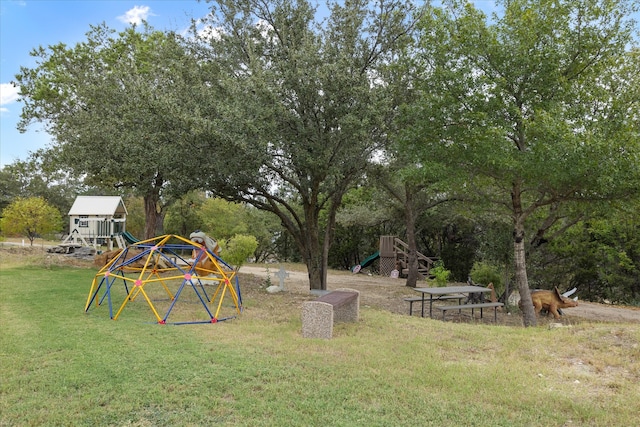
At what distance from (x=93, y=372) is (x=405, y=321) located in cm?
536

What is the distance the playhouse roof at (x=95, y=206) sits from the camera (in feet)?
68.6

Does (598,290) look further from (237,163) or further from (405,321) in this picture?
(237,163)

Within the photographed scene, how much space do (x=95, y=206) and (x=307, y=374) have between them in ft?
64.4

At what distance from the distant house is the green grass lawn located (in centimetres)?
1403

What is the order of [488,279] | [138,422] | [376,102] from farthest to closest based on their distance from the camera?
[488,279] → [376,102] → [138,422]

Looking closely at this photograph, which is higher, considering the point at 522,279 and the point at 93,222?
the point at 93,222

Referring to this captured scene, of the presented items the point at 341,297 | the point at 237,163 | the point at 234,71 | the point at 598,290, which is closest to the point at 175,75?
the point at 234,71

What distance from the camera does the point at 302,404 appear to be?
4.00 meters

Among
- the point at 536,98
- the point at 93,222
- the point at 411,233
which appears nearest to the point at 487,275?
the point at 411,233

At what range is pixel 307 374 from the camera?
4.83 metres

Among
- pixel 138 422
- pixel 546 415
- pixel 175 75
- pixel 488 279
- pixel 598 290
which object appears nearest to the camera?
pixel 138 422

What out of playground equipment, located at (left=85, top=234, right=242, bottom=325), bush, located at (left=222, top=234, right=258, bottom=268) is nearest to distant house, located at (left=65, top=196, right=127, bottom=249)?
bush, located at (left=222, top=234, right=258, bottom=268)

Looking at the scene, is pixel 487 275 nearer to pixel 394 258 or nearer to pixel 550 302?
pixel 550 302

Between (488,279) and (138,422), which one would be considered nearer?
(138,422)
